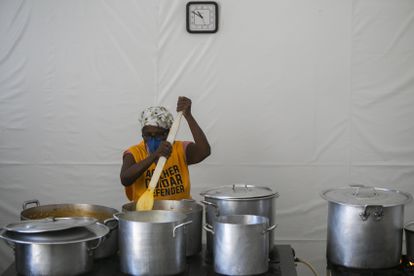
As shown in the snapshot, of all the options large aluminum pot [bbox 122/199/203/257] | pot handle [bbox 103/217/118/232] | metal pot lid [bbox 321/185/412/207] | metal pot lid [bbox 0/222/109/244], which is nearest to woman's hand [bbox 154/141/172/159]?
large aluminum pot [bbox 122/199/203/257]

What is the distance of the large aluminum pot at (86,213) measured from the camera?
1829mm

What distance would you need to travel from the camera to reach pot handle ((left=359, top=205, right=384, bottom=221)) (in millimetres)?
1726

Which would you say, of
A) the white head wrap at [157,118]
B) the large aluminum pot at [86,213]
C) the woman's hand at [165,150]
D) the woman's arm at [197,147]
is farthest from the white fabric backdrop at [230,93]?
the large aluminum pot at [86,213]

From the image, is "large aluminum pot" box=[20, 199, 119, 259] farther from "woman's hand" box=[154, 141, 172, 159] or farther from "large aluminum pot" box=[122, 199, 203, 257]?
"woman's hand" box=[154, 141, 172, 159]

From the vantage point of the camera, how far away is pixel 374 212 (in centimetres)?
174

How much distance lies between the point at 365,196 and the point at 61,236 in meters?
1.01

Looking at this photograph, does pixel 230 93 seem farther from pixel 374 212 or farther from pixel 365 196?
pixel 374 212

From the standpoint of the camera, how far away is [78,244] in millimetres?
1563

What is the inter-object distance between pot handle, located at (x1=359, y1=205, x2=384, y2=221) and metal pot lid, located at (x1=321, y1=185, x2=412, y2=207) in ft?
0.06

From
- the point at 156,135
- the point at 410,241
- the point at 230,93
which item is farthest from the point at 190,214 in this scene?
the point at 230,93

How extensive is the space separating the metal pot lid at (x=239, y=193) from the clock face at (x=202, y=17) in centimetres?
116

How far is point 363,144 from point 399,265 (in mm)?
1150

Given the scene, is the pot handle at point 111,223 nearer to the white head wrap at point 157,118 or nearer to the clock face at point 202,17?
the white head wrap at point 157,118

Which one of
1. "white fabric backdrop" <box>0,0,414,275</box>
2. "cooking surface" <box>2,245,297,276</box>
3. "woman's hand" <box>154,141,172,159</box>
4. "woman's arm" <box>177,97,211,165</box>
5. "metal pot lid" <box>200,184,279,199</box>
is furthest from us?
"white fabric backdrop" <box>0,0,414,275</box>
